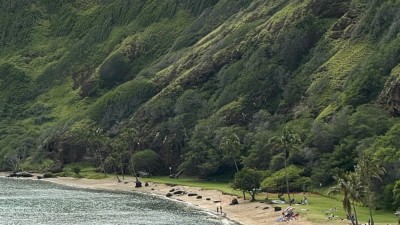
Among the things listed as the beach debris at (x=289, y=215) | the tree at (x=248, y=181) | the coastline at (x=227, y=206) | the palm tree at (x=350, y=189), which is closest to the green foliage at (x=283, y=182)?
the coastline at (x=227, y=206)

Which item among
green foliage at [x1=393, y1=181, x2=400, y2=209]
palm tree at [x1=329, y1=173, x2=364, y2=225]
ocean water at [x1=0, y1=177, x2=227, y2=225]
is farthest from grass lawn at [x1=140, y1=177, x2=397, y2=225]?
ocean water at [x1=0, y1=177, x2=227, y2=225]

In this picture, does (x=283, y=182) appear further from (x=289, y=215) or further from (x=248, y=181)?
(x=289, y=215)

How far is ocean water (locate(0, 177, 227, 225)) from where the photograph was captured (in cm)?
13450

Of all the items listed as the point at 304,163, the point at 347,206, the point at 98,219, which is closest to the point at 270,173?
the point at 304,163

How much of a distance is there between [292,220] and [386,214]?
16.0 meters

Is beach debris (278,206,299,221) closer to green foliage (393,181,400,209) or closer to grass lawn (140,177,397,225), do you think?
grass lawn (140,177,397,225)

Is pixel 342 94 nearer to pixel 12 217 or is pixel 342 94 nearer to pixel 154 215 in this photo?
pixel 154 215

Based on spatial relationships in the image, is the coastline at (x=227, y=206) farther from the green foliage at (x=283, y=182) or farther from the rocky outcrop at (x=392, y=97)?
the rocky outcrop at (x=392, y=97)

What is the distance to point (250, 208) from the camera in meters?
142

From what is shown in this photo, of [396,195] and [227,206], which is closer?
[396,195]

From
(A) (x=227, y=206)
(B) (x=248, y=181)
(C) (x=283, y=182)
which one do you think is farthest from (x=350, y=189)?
(C) (x=283, y=182)

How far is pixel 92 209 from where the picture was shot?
15375cm

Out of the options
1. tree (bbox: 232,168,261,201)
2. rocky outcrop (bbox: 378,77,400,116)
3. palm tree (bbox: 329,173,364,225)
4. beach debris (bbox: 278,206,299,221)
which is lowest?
beach debris (bbox: 278,206,299,221)

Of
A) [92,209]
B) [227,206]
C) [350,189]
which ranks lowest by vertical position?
[350,189]
